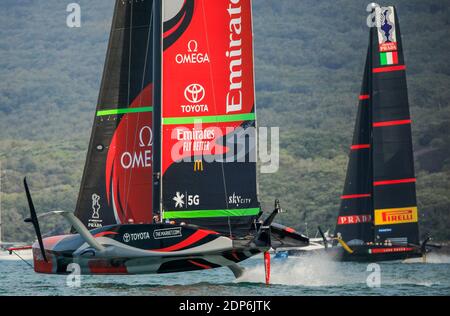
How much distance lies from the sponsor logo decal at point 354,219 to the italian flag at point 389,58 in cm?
663

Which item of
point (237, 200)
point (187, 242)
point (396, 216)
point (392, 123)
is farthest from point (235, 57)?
point (396, 216)

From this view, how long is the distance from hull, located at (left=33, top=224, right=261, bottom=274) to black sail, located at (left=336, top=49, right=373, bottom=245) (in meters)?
22.3

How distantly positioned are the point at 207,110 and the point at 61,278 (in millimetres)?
8892

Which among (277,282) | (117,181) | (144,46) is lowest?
(277,282)

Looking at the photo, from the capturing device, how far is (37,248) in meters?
30.1

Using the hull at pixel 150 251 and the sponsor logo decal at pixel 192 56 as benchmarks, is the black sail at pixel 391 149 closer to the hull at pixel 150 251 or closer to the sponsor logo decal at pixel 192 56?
the sponsor logo decal at pixel 192 56

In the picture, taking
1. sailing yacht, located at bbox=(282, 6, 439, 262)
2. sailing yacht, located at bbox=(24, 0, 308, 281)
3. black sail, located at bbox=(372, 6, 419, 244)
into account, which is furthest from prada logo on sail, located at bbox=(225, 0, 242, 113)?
black sail, located at bbox=(372, 6, 419, 244)

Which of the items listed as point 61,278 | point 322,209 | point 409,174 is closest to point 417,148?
point 322,209

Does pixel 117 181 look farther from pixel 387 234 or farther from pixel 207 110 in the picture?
pixel 387 234

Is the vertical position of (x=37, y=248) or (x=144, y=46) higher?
(x=144, y=46)

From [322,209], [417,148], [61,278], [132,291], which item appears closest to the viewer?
[132,291]

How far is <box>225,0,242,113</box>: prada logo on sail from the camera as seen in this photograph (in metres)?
29.4

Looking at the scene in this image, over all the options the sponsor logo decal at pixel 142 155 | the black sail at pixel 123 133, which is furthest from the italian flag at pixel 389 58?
the sponsor logo decal at pixel 142 155

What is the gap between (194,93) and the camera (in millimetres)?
29422
